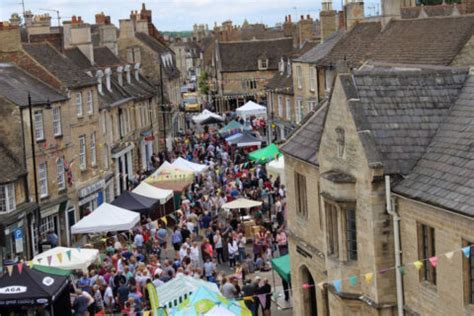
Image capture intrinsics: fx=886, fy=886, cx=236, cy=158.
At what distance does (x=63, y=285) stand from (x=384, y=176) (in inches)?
354

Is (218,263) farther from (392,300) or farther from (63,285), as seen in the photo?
(392,300)

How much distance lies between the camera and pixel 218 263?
30.7 m

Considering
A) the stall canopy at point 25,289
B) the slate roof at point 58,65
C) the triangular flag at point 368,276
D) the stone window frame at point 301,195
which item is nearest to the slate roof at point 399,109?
the triangular flag at point 368,276

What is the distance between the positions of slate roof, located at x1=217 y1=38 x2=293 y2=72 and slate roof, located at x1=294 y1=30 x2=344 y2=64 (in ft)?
112

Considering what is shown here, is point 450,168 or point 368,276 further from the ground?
point 450,168

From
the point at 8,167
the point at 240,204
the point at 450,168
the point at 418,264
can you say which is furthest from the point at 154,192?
the point at 418,264

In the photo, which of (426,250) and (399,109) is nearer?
(426,250)

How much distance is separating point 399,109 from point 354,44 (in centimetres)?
2944

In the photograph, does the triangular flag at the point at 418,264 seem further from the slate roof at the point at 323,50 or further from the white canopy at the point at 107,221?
the slate roof at the point at 323,50

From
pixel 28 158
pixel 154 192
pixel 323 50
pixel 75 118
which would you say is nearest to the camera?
pixel 28 158

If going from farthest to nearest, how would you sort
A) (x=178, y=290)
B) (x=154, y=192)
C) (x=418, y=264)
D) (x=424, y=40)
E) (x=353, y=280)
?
(x=424, y=40) → (x=154, y=192) → (x=178, y=290) → (x=353, y=280) → (x=418, y=264)

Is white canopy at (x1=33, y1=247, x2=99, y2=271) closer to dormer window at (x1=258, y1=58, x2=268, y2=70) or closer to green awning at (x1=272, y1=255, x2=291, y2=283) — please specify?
green awning at (x1=272, y1=255, x2=291, y2=283)

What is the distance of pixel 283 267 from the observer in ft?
84.4

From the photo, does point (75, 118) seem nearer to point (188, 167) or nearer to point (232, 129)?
point (188, 167)
